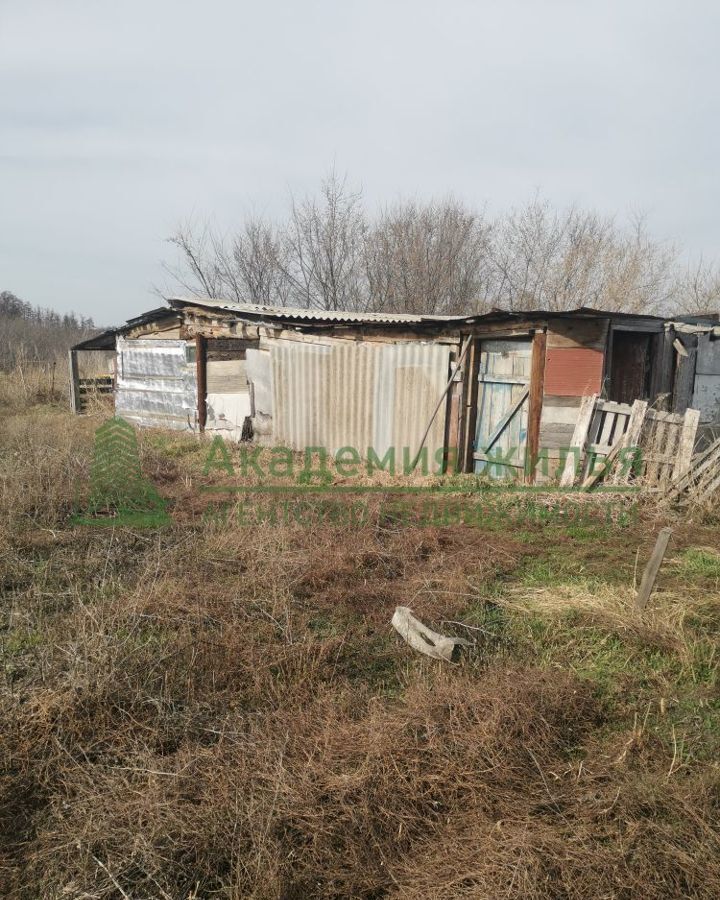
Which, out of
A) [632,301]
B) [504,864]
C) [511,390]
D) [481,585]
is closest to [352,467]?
[511,390]

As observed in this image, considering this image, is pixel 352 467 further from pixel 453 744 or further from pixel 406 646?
pixel 453 744

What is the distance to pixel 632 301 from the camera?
1930 cm

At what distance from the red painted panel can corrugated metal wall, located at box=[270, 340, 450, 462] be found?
1.59 metres

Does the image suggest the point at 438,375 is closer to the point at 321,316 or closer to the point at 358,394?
the point at 358,394

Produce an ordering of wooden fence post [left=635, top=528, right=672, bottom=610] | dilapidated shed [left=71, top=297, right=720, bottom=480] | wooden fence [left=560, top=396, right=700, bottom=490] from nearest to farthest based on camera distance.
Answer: wooden fence post [left=635, top=528, right=672, bottom=610] → wooden fence [left=560, top=396, right=700, bottom=490] → dilapidated shed [left=71, top=297, right=720, bottom=480]

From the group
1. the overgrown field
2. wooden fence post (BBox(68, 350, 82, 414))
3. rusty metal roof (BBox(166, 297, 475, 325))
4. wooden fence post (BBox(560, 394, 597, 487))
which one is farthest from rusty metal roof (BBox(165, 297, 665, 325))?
wooden fence post (BBox(68, 350, 82, 414))

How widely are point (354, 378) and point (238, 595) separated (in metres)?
5.88

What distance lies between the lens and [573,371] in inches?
310

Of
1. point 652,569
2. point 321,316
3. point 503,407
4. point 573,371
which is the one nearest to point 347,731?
point 652,569

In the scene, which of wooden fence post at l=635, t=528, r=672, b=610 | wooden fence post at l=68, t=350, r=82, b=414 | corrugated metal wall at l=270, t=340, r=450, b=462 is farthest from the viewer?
wooden fence post at l=68, t=350, r=82, b=414

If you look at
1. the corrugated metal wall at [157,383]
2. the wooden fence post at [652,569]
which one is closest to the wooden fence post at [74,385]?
the corrugated metal wall at [157,383]

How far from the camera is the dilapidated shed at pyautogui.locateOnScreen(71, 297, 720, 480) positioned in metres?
7.99

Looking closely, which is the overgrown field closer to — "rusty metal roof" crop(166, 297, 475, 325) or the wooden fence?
the wooden fence
